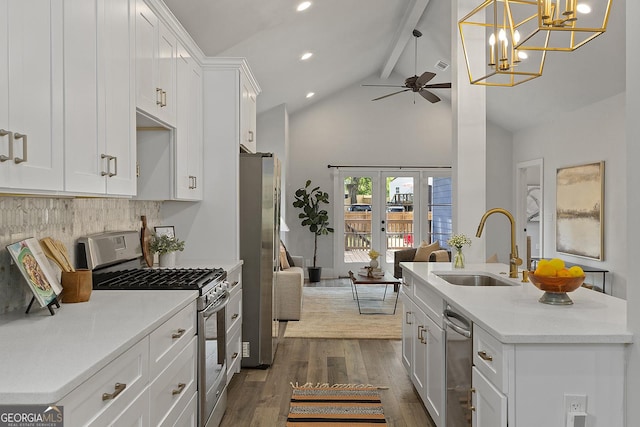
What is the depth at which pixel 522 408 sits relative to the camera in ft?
5.60

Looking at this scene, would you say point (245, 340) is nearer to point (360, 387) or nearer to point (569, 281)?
point (360, 387)

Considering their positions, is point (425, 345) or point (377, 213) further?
point (377, 213)

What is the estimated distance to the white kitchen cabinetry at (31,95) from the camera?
143 centimetres

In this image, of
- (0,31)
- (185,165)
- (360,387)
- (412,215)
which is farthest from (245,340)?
(412,215)

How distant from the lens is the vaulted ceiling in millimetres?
4590

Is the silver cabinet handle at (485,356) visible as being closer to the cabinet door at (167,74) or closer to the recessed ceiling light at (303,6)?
the cabinet door at (167,74)

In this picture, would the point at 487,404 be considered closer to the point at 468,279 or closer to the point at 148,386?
the point at 148,386

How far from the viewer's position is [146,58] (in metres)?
2.63

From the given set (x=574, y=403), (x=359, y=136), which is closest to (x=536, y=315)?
(x=574, y=403)

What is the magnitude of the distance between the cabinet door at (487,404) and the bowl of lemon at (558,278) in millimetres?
472

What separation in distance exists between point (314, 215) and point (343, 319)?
131 inches

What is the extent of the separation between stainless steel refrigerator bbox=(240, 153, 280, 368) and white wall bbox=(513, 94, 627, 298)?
4.26 metres

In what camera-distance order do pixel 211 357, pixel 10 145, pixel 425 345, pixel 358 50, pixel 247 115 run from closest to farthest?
pixel 10 145, pixel 211 357, pixel 425 345, pixel 247 115, pixel 358 50

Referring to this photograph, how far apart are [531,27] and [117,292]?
5348 mm
